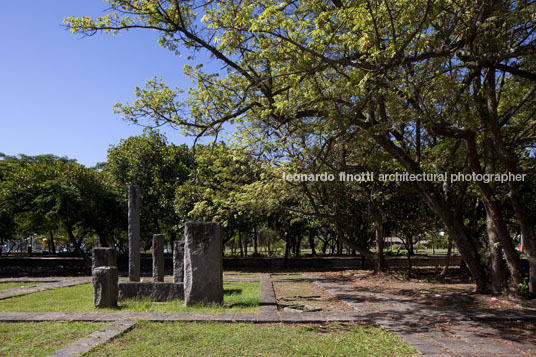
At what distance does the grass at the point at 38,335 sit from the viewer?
489 centimetres

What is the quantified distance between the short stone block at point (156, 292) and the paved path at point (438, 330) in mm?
3893

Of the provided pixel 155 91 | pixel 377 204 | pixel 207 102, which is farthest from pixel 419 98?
pixel 377 204

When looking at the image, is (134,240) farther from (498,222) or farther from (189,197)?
(498,222)

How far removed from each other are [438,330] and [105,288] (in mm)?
6221

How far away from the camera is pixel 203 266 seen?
7938 millimetres

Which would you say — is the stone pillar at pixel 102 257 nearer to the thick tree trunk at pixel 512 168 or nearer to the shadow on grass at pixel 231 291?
the shadow on grass at pixel 231 291

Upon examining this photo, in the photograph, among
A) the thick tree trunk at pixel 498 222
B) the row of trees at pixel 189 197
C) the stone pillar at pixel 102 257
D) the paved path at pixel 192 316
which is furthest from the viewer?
the row of trees at pixel 189 197

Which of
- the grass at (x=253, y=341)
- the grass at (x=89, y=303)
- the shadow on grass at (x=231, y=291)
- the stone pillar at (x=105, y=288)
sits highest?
the stone pillar at (x=105, y=288)

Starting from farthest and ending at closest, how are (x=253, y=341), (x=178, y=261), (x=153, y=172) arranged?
(x=153, y=172)
(x=178, y=261)
(x=253, y=341)

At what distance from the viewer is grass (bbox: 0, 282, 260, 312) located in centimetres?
764

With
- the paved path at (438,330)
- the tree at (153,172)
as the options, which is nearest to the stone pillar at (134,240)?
the paved path at (438,330)

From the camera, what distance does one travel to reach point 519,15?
6.97 meters

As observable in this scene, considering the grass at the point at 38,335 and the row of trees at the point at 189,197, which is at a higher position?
the row of trees at the point at 189,197

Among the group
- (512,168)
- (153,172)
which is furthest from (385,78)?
(153,172)
